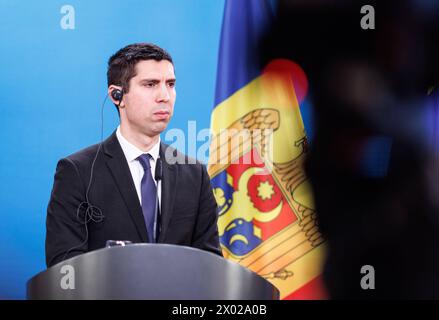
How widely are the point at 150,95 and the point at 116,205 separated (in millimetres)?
483

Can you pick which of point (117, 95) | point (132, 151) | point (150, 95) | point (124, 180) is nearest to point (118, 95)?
point (117, 95)

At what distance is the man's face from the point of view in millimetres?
2770

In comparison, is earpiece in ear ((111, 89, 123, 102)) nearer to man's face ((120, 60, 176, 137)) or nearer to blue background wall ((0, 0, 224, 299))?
man's face ((120, 60, 176, 137))

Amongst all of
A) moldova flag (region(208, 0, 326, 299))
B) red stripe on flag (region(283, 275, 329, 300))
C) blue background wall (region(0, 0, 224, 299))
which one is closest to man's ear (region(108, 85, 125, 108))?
blue background wall (region(0, 0, 224, 299))

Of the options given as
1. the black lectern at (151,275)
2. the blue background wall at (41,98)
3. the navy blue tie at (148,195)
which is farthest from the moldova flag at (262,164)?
the black lectern at (151,275)

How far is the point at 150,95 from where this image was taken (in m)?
2.79

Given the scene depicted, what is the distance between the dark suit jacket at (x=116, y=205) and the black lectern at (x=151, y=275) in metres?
0.66

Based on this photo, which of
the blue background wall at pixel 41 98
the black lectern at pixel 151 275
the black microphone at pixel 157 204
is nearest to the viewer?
the black lectern at pixel 151 275

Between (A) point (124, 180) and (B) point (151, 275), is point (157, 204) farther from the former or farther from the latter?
(B) point (151, 275)

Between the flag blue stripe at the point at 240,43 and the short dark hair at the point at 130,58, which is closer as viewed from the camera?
the short dark hair at the point at 130,58

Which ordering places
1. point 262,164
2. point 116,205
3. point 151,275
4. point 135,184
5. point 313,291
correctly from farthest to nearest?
1. point 313,291
2. point 262,164
3. point 135,184
4. point 116,205
5. point 151,275

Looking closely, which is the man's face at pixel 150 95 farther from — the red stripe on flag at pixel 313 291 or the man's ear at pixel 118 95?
Result: the red stripe on flag at pixel 313 291

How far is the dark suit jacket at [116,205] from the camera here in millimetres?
2521

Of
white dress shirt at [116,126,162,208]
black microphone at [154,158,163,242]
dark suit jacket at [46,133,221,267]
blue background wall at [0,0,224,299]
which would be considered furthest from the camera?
blue background wall at [0,0,224,299]
